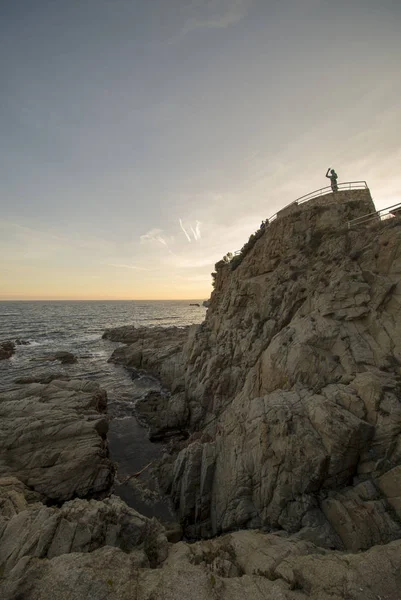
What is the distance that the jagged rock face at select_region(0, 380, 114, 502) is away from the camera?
14.2 metres

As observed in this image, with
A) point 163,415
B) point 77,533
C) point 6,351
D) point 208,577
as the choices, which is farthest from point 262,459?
point 6,351

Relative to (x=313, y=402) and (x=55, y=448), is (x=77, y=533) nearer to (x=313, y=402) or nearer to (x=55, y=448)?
(x=55, y=448)

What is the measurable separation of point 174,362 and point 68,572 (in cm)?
2573

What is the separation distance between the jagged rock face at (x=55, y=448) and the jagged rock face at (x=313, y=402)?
4628 millimetres

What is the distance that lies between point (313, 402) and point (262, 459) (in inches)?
144

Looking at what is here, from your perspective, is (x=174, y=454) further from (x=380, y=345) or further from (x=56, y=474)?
(x=380, y=345)

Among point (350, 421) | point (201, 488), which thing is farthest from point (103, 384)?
point (350, 421)

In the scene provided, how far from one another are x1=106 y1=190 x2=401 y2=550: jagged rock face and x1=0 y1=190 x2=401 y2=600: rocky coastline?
7 centimetres

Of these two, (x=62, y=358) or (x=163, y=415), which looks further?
(x=62, y=358)

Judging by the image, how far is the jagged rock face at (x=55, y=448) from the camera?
14.2 m

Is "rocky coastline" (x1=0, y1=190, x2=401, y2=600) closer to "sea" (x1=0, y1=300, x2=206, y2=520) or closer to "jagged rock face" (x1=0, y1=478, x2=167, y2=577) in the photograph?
"jagged rock face" (x1=0, y1=478, x2=167, y2=577)

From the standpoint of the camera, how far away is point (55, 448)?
51.4ft

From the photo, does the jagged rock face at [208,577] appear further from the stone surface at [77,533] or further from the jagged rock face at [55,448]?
the jagged rock face at [55,448]

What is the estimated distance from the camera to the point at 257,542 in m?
8.00
